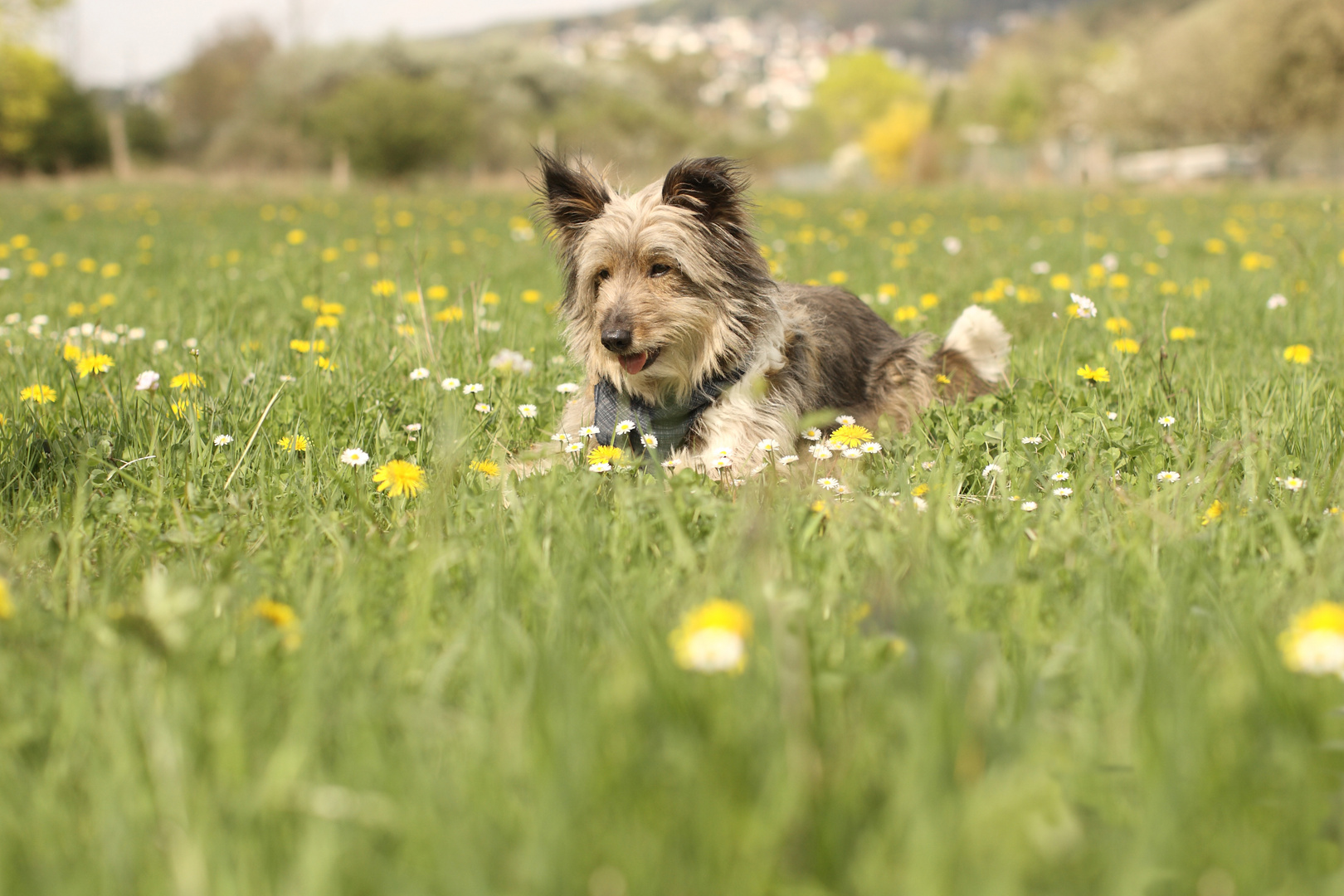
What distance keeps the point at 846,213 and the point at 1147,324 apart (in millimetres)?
7572

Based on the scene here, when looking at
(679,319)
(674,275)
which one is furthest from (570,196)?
(679,319)

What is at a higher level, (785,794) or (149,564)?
(785,794)

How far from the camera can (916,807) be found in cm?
117

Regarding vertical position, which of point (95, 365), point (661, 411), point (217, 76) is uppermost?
point (217, 76)

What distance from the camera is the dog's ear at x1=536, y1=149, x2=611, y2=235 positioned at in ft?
13.3

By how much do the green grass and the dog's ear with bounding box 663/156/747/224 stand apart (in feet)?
3.62

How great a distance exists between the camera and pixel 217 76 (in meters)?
61.5

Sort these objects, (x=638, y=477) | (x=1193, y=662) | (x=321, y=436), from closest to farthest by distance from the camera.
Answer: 1. (x=1193, y=662)
2. (x=638, y=477)
3. (x=321, y=436)

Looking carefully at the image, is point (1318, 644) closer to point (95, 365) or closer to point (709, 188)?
point (709, 188)

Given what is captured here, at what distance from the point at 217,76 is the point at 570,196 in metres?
67.9

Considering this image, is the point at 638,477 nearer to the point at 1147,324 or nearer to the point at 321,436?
the point at 321,436

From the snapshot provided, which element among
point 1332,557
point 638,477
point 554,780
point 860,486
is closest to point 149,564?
point 638,477

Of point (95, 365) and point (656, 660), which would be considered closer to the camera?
point (656, 660)

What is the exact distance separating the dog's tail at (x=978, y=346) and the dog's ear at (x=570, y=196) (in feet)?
6.05
